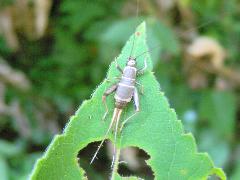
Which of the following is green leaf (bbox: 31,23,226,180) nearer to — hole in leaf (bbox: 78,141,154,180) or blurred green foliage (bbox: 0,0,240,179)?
blurred green foliage (bbox: 0,0,240,179)

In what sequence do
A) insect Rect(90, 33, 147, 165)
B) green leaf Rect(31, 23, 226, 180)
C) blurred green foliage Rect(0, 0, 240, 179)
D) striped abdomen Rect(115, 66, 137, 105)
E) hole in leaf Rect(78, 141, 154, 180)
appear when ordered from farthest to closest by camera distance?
hole in leaf Rect(78, 141, 154, 180) < blurred green foliage Rect(0, 0, 240, 179) < striped abdomen Rect(115, 66, 137, 105) < insect Rect(90, 33, 147, 165) < green leaf Rect(31, 23, 226, 180)

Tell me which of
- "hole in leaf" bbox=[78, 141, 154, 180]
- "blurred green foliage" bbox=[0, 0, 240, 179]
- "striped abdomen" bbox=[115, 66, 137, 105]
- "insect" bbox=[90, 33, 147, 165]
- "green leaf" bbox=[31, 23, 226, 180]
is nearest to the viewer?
"green leaf" bbox=[31, 23, 226, 180]

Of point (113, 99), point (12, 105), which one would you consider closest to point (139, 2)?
point (12, 105)

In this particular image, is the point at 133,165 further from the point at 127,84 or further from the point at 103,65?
the point at 127,84

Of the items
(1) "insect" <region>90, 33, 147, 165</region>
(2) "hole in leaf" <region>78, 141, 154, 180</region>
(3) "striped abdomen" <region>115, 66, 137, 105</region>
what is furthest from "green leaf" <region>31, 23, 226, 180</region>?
(2) "hole in leaf" <region>78, 141, 154, 180</region>

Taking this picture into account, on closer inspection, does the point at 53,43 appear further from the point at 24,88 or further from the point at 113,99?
the point at 113,99

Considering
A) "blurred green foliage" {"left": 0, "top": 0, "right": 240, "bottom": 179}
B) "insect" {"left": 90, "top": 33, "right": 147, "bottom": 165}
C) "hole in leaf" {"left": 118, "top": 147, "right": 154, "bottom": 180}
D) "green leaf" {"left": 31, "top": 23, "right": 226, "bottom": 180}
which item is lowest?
"green leaf" {"left": 31, "top": 23, "right": 226, "bottom": 180}

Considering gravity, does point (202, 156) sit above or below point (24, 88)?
below
